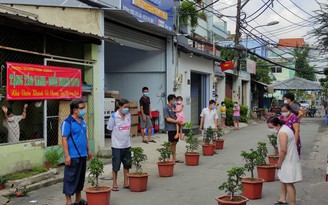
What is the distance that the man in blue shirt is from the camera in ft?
21.4

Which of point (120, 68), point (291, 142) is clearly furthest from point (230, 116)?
point (291, 142)

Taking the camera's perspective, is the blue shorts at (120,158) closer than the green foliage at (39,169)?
Yes

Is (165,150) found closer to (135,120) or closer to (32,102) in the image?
(32,102)

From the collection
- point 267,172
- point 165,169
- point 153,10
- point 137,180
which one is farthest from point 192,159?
point 153,10

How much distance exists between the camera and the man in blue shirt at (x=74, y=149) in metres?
6.52

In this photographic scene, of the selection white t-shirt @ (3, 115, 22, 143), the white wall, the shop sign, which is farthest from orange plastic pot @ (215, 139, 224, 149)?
white t-shirt @ (3, 115, 22, 143)

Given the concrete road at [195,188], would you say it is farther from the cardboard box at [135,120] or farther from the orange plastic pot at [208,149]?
the cardboard box at [135,120]

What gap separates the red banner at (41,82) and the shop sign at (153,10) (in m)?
3.53

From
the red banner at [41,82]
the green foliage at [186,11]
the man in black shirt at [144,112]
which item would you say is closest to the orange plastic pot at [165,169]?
the red banner at [41,82]

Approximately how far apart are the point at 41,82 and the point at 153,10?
22.6 feet

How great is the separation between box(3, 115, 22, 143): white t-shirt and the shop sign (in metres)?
5.46

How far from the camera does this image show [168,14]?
655 inches

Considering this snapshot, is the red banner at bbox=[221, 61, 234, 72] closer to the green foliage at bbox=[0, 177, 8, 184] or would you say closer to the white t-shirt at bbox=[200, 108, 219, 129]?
the white t-shirt at bbox=[200, 108, 219, 129]

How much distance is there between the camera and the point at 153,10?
15234 mm
